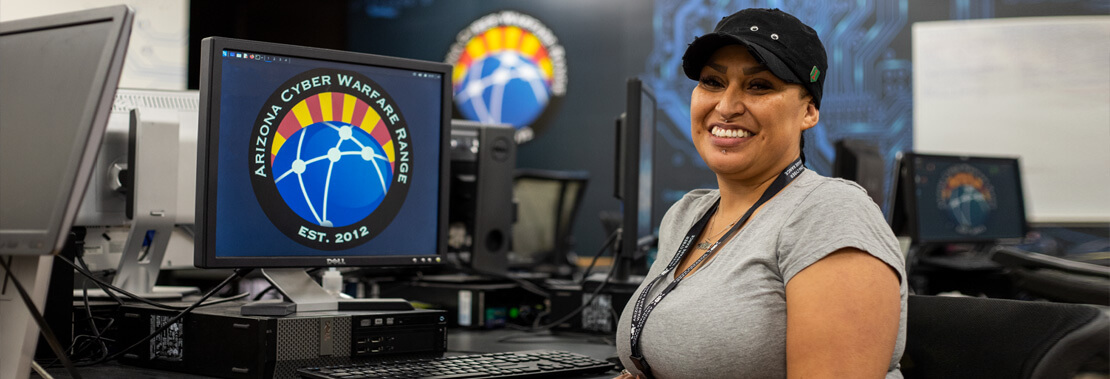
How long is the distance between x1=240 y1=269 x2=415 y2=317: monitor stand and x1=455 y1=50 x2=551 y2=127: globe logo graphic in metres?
4.37

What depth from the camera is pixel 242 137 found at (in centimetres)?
148

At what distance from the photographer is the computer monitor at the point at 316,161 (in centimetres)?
146

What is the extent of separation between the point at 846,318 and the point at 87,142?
89 centimetres

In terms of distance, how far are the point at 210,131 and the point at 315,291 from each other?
32 centimetres

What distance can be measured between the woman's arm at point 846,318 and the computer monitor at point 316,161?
790 millimetres

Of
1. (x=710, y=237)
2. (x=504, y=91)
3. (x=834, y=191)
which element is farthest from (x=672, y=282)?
(x=504, y=91)

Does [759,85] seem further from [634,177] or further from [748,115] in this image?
[634,177]

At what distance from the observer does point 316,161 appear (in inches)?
61.4

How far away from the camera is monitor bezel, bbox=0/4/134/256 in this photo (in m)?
1.04

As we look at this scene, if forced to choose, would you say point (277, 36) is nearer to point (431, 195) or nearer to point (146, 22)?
point (146, 22)

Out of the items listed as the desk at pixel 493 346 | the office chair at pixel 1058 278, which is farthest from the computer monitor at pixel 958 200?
the desk at pixel 493 346

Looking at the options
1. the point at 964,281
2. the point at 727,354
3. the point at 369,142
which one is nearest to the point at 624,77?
the point at 964,281

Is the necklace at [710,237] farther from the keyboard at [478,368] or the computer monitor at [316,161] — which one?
the computer monitor at [316,161]

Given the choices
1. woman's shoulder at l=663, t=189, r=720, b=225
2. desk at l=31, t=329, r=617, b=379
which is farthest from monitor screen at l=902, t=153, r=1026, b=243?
woman's shoulder at l=663, t=189, r=720, b=225
